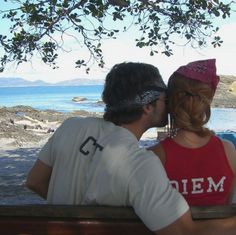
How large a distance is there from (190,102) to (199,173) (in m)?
0.29

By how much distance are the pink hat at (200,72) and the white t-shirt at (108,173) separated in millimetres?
361

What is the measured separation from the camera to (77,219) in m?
1.77

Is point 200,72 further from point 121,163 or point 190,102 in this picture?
point 121,163

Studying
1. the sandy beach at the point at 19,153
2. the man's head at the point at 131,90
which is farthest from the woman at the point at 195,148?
the sandy beach at the point at 19,153

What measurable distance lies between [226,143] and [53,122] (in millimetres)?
23100

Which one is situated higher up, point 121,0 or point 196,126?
point 121,0

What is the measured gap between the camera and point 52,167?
214 cm

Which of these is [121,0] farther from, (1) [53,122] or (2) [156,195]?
(1) [53,122]

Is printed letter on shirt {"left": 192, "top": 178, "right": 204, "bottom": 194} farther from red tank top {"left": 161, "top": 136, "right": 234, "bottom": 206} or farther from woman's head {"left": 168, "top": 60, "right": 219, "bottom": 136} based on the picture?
woman's head {"left": 168, "top": 60, "right": 219, "bottom": 136}

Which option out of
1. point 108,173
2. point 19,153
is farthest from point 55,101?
point 108,173

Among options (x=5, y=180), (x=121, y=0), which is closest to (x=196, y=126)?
(x=121, y=0)

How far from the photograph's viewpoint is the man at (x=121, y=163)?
1688mm

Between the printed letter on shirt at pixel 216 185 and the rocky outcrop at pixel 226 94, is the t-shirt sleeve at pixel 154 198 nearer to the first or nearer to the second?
the printed letter on shirt at pixel 216 185

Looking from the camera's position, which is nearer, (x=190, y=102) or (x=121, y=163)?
(x=121, y=163)
